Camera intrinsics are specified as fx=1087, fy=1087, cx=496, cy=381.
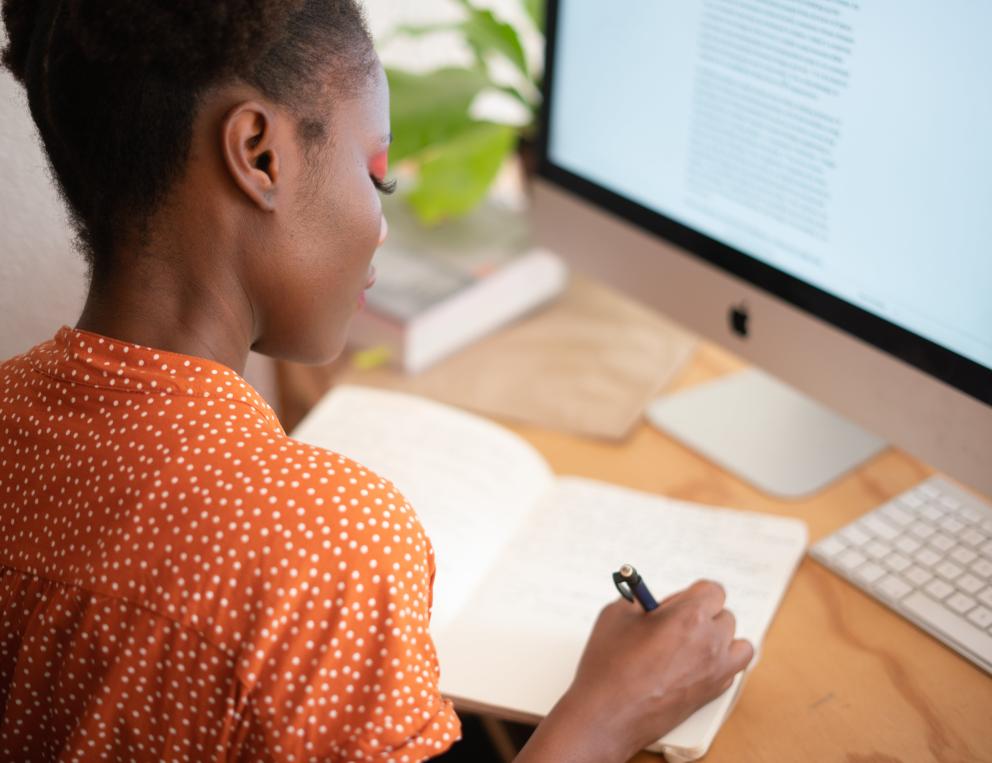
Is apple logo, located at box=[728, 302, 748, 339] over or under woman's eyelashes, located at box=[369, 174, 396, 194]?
under

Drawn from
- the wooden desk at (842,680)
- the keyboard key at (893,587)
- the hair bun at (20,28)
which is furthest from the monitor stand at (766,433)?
the hair bun at (20,28)

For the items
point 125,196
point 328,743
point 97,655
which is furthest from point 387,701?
point 125,196

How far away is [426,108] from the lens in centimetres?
110

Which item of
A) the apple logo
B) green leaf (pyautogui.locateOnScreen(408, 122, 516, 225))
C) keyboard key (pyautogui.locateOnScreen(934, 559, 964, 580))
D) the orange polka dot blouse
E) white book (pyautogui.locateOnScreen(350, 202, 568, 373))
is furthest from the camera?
green leaf (pyautogui.locateOnScreen(408, 122, 516, 225))

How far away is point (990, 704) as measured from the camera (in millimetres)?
672

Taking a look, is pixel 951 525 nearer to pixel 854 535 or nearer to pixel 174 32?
pixel 854 535

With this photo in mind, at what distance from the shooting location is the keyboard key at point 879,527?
0.79 meters

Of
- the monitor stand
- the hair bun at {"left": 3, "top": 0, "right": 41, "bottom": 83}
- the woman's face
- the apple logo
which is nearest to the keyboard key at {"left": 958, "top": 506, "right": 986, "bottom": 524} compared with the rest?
the monitor stand

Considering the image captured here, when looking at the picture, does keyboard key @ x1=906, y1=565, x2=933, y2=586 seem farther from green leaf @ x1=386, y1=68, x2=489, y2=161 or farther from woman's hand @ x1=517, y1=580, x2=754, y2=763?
green leaf @ x1=386, y1=68, x2=489, y2=161

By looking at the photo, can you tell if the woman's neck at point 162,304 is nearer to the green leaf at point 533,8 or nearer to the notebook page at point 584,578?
the notebook page at point 584,578

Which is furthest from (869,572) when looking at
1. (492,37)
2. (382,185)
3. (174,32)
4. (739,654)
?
(492,37)

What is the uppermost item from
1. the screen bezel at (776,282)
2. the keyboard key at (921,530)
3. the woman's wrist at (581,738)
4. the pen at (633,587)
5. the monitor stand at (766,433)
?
the screen bezel at (776,282)

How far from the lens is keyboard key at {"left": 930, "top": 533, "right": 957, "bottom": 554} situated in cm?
77

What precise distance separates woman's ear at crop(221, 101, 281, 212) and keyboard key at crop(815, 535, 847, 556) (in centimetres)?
47
